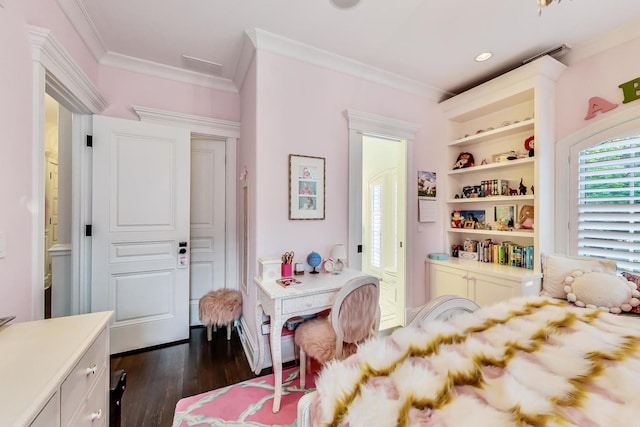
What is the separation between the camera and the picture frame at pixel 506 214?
2742 mm

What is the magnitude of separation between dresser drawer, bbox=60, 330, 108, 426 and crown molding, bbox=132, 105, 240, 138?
213 cm

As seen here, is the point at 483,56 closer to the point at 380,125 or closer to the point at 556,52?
the point at 556,52

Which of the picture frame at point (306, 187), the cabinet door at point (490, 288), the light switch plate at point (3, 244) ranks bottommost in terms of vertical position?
the cabinet door at point (490, 288)

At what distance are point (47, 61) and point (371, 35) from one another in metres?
2.24

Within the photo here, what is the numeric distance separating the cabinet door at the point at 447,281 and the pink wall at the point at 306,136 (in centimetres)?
24

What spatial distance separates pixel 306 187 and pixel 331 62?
123 cm

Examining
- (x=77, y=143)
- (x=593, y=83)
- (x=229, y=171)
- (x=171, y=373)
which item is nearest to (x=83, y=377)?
(x=171, y=373)

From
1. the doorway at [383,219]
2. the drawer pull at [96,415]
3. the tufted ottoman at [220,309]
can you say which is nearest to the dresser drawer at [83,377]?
the drawer pull at [96,415]

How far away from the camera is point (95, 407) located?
1052mm

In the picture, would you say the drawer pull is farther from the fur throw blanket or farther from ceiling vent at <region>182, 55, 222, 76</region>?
ceiling vent at <region>182, 55, 222, 76</region>

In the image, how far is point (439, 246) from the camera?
319 centimetres

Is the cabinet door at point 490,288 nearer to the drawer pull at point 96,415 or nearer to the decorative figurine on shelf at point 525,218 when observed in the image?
the decorative figurine on shelf at point 525,218

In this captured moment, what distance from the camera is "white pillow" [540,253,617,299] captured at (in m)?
1.75

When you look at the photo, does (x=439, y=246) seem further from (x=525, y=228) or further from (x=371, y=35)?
(x=371, y=35)
